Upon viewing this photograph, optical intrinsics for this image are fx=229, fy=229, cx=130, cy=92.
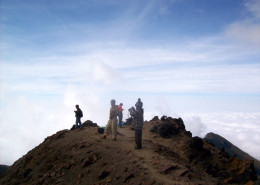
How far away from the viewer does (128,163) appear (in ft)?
40.4

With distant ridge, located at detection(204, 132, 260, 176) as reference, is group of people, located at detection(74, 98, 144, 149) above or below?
above

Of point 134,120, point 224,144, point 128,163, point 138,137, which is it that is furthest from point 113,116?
point 224,144

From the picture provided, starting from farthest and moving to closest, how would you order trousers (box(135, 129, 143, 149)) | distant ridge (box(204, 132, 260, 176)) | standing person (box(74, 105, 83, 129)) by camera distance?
distant ridge (box(204, 132, 260, 176)), standing person (box(74, 105, 83, 129)), trousers (box(135, 129, 143, 149))

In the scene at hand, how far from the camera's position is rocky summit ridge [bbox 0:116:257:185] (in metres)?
11.3

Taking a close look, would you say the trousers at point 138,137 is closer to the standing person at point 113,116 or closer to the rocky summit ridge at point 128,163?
the rocky summit ridge at point 128,163

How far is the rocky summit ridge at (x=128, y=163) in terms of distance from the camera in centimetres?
1127

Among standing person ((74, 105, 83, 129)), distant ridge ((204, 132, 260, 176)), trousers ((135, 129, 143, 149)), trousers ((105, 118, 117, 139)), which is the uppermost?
standing person ((74, 105, 83, 129))

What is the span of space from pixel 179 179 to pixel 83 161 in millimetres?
5882

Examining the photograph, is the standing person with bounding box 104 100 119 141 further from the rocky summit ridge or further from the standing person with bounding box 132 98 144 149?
the standing person with bounding box 132 98 144 149

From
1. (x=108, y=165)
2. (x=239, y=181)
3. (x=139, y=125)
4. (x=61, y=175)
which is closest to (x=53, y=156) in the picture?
(x=61, y=175)

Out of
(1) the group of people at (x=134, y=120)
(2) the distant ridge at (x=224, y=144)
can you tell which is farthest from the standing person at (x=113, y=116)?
(2) the distant ridge at (x=224, y=144)

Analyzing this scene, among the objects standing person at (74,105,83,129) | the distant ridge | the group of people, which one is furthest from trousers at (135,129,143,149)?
the distant ridge

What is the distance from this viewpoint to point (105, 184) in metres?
11.0

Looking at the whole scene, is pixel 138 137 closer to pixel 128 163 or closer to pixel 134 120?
pixel 134 120
